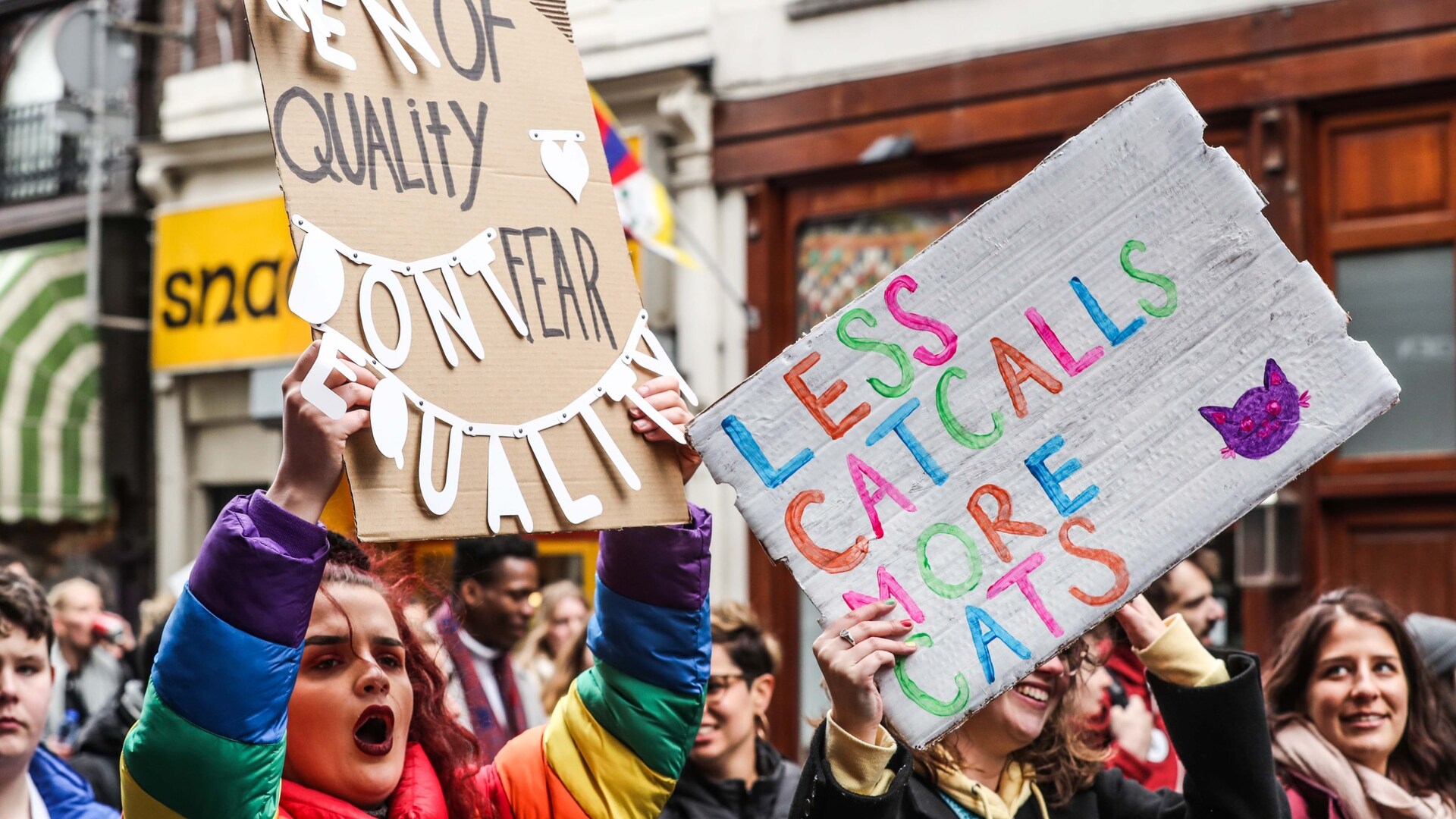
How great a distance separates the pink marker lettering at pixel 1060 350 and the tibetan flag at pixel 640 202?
6.35 metres

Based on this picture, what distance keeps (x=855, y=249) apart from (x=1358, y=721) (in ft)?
19.9

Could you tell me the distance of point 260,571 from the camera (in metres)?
2.08

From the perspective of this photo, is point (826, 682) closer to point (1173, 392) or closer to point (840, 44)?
point (1173, 392)

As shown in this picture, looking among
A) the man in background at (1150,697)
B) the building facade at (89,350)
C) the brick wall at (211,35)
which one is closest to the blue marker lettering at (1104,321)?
the man in background at (1150,697)

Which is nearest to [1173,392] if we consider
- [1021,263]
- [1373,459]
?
[1021,263]

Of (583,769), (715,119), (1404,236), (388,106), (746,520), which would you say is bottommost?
(583,769)

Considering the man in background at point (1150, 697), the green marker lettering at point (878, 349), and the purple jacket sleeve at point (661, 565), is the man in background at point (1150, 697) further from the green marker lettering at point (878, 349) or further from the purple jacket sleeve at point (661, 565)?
the green marker lettering at point (878, 349)

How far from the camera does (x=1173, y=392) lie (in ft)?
7.97

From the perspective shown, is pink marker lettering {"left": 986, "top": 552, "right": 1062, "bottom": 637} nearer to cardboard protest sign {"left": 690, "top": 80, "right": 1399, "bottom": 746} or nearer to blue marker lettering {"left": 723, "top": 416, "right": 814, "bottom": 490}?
cardboard protest sign {"left": 690, "top": 80, "right": 1399, "bottom": 746}

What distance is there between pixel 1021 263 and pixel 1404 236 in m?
6.05

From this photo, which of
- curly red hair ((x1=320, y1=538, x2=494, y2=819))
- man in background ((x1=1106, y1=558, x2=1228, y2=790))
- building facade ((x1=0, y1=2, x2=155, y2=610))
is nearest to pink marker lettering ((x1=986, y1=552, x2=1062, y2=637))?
curly red hair ((x1=320, y1=538, x2=494, y2=819))

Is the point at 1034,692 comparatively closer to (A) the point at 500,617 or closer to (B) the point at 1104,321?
(B) the point at 1104,321

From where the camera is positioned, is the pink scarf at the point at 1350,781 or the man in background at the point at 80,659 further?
the man in background at the point at 80,659

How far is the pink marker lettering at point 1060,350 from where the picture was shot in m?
2.45
